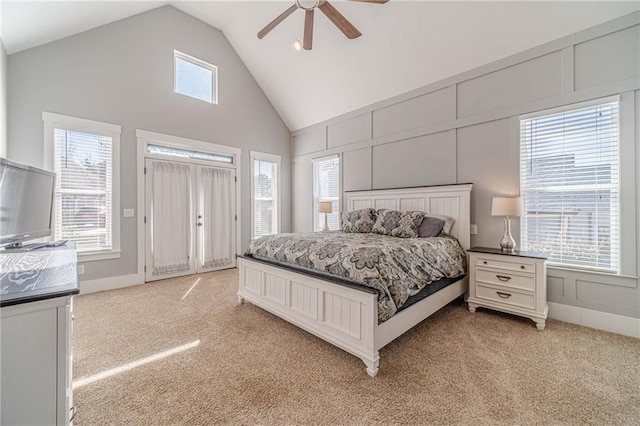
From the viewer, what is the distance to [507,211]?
2.92 metres

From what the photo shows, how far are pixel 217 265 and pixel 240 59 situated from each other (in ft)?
14.0

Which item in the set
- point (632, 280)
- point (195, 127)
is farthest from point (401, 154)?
point (195, 127)

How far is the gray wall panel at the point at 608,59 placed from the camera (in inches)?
99.0

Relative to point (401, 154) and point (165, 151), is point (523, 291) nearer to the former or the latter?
point (401, 154)

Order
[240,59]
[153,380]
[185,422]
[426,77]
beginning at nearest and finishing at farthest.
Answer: [185,422] → [153,380] → [426,77] → [240,59]

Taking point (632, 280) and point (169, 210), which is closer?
point (632, 280)

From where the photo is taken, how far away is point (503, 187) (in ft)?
10.8

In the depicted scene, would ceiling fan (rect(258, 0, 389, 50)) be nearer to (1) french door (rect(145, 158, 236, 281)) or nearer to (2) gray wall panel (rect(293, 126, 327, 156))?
(2) gray wall panel (rect(293, 126, 327, 156))

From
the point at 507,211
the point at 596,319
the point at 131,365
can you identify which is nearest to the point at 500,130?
the point at 507,211

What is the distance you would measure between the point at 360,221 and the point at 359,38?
9.06 ft

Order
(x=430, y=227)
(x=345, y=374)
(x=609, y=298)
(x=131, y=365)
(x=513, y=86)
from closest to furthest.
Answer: (x=345, y=374) → (x=131, y=365) → (x=609, y=298) → (x=513, y=86) → (x=430, y=227)

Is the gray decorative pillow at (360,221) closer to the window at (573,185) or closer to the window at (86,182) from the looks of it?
the window at (573,185)

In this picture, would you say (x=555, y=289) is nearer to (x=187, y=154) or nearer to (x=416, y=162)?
(x=416, y=162)

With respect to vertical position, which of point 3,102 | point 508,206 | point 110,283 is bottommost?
point 110,283
